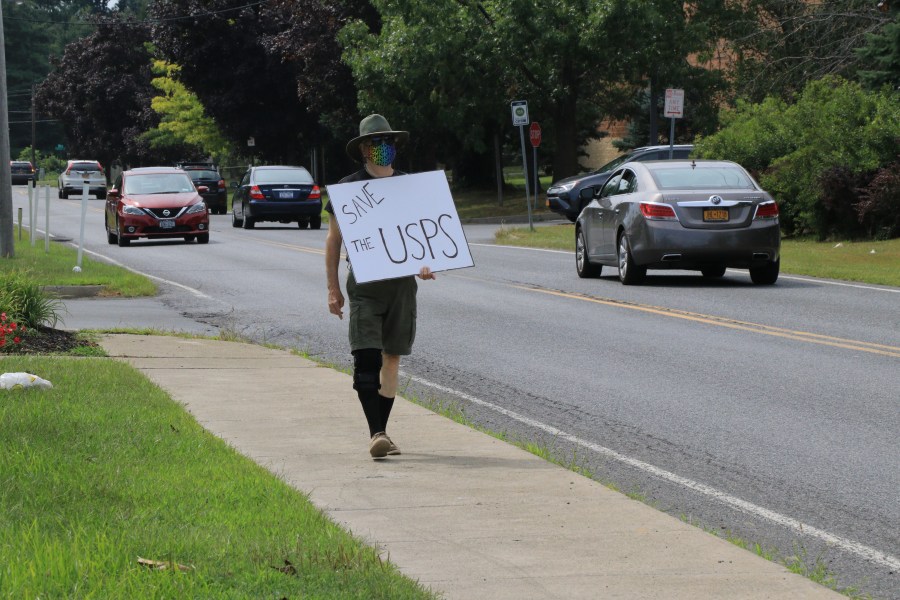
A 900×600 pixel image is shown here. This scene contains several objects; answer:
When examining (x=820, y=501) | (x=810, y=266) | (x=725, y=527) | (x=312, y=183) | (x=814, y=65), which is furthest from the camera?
(x=814, y=65)

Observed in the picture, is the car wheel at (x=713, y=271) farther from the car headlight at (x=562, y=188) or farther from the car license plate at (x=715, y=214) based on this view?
the car headlight at (x=562, y=188)

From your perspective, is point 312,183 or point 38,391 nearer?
point 38,391

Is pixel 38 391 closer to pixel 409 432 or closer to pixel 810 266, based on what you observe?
pixel 409 432

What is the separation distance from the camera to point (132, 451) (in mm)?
7762

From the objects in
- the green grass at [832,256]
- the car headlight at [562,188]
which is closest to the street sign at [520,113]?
the car headlight at [562,188]

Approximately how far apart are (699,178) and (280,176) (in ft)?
68.4

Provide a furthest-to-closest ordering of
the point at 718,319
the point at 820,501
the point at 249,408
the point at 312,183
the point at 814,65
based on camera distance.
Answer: the point at 814,65 < the point at 312,183 < the point at 718,319 < the point at 249,408 < the point at 820,501

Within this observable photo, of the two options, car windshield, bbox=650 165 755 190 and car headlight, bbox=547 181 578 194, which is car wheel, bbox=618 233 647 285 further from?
car headlight, bbox=547 181 578 194

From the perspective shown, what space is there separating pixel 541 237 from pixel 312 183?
8232mm

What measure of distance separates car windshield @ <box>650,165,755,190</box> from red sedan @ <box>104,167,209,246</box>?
14320 mm

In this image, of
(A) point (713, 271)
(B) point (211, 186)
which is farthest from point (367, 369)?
(B) point (211, 186)

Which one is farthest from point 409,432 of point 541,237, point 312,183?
point 312,183

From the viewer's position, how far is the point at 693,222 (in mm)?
18875

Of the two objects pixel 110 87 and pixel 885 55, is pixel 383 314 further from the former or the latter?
pixel 110 87
